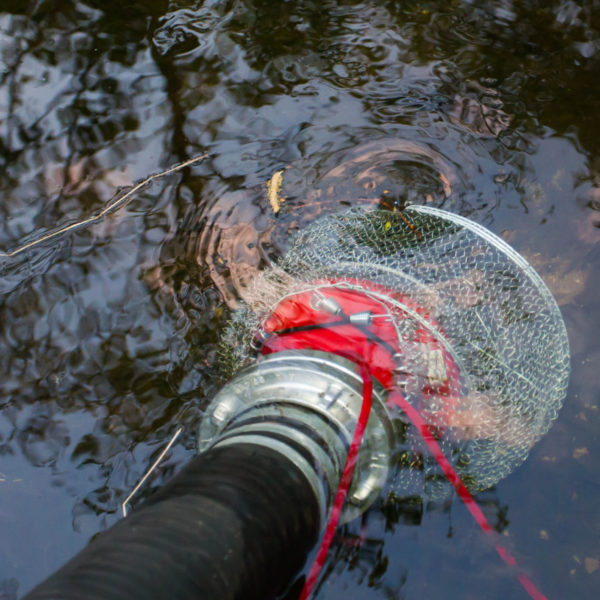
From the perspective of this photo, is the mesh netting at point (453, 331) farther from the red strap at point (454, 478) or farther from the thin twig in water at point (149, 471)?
the thin twig in water at point (149, 471)

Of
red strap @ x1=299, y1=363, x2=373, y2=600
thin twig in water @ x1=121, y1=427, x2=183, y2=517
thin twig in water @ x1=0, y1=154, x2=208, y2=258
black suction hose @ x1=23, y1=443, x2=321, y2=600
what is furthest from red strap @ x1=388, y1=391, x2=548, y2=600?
thin twig in water @ x1=0, y1=154, x2=208, y2=258

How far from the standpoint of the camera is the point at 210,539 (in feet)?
3.89

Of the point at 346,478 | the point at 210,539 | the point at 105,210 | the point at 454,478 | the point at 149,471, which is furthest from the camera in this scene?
the point at 105,210

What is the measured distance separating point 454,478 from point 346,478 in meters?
0.80

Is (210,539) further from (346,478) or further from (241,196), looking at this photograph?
(241,196)

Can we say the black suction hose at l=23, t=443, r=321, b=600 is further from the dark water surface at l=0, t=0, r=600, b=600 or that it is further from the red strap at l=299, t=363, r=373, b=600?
the dark water surface at l=0, t=0, r=600, b=600

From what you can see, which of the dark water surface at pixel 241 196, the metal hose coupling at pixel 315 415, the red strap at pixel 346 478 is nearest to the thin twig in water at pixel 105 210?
the dark water surface at pixel 241 196

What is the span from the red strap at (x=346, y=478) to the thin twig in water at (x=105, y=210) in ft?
7.84

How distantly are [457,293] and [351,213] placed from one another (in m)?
0.87

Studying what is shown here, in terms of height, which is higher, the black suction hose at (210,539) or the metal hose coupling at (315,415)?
the black suction hose at (210,539)

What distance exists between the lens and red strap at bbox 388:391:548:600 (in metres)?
2.30

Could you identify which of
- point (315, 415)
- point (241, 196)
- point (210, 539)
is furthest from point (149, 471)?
point (210, 539)

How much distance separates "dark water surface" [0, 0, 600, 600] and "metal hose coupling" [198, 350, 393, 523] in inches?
34.7

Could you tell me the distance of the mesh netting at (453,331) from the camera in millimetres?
2377
